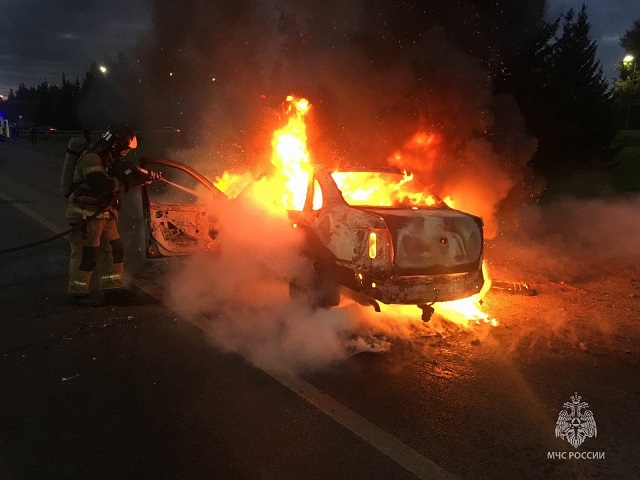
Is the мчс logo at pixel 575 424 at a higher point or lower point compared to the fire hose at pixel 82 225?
lower

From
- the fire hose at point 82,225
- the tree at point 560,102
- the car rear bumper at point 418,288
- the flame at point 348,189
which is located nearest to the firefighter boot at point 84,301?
the fire hose at point 82,225

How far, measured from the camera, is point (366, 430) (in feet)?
10.2

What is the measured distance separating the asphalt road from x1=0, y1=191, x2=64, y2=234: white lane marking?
11.9 ft

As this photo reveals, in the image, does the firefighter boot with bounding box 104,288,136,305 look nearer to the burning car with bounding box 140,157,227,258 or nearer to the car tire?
the burning car with bounding box 140,157,227,258

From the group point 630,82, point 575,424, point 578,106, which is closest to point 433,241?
point 575,424

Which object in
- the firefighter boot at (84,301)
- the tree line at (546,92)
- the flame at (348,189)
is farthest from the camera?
the tree line at (546,92)

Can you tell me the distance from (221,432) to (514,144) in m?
7.48

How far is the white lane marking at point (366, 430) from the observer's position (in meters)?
2.74

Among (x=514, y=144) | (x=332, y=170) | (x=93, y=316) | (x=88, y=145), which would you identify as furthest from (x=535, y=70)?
(x=93, y=316)

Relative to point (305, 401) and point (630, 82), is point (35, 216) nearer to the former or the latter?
point (305, 401)

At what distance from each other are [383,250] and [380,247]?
37 mm

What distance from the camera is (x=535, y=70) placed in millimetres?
12211

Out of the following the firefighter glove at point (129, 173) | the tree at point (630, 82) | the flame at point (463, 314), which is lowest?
the flame at point (463, 314)

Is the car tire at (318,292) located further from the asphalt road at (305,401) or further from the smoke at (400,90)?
the smoke at (400,90)
